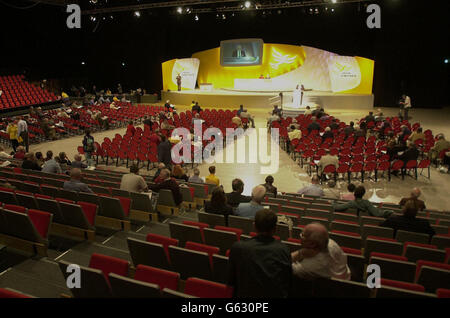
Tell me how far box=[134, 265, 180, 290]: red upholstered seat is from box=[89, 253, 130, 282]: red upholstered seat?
0.20m

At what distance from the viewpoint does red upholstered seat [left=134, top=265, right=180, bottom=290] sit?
112 inches

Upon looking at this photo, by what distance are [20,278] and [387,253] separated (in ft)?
13.3

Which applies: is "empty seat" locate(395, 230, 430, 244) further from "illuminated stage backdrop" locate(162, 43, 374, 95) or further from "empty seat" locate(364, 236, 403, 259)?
"illuminated stage backdrop" locate(162, 43, 374, 95)

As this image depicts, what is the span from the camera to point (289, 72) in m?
25.1

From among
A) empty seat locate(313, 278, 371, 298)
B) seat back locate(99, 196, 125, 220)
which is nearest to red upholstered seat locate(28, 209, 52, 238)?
seat back locate(99, 196, 125, 220)

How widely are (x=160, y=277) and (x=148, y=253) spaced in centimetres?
61

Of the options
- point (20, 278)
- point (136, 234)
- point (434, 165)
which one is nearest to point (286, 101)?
point (434, 165)

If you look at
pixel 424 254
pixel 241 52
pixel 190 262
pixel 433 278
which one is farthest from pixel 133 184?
pixel 241 52

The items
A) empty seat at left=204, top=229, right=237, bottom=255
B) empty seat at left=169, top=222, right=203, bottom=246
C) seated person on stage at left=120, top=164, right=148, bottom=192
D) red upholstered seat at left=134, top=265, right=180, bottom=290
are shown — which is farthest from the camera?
seated person on stage at left=120, top=164, right=148, bottom=192

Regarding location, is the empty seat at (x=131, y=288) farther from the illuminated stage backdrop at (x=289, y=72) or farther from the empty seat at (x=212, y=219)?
the illuminated stage backdrop at (x=289, y=72)

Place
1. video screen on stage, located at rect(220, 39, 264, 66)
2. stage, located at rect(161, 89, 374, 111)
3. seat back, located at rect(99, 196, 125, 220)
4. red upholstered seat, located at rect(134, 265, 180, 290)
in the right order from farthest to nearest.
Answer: video screen on stage, located at rect(220, 39, 264, 66), stage, located at rect(161, 89, 374, 111), seat back, located at rect(99, 196, 125, 220), red upholstered seat, located at rect(134, 265, 180, 290)

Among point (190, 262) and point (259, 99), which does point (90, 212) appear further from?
point (259, 99)
